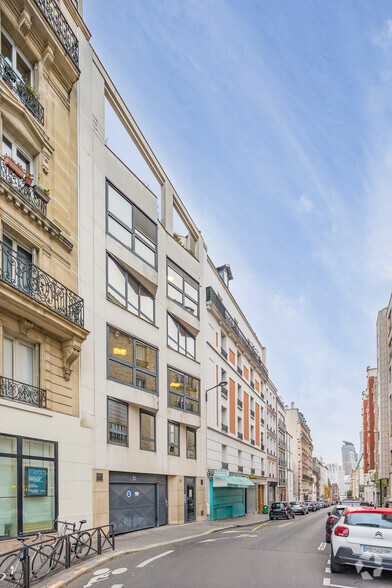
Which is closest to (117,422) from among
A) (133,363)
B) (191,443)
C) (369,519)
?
(133,363)

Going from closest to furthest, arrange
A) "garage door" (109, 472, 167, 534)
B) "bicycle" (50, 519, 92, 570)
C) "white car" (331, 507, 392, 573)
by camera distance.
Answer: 1. "white car" (331, 507, 392, 573)
2. "bicycle" (50, 519, 92, 570)
3. "garage door" (109, 472, 167, 534)

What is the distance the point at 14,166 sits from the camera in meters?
15.6

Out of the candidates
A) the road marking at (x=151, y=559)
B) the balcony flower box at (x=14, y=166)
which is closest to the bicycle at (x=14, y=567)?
the road marking at (x=151, y=559)

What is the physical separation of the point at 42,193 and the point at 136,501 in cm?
1284

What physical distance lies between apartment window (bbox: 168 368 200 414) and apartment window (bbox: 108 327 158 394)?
2.23 meters

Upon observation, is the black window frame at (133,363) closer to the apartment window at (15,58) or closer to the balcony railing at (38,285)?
the balcony railing at (38,285)

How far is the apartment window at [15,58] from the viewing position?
16516 mm

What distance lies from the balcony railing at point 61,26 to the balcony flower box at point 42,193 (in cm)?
565

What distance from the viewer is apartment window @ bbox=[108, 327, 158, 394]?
827 inches

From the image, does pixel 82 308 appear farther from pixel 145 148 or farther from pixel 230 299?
pixel 230 299

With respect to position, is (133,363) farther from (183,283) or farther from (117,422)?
(183,283)

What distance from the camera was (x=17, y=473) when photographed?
14.3 metres

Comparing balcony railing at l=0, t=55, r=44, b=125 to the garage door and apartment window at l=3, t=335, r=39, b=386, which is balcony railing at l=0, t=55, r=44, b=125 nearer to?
apartment window at l=3, t=335, r=39, b=386

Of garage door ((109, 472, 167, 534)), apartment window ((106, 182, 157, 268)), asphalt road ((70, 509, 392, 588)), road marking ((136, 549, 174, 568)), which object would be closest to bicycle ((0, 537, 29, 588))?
asphalt road ((70, 509, 392, 588))
